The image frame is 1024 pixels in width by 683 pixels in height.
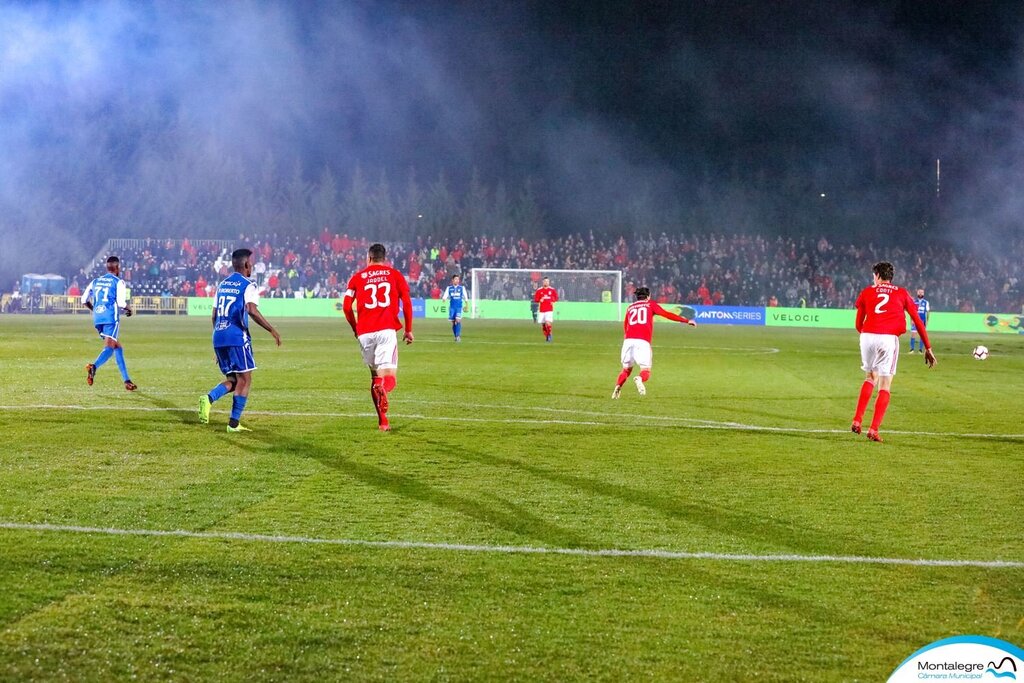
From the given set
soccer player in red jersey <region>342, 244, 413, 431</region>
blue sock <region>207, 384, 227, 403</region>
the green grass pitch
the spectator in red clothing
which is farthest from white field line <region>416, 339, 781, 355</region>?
the spectator in red clothing

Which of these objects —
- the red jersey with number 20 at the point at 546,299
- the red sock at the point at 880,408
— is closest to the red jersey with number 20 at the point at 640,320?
the red sock at the point at 880,408

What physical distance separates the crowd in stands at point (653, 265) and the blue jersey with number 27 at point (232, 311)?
44260mm

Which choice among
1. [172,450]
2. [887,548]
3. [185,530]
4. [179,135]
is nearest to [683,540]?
[887,548]

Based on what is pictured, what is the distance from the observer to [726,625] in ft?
15.0

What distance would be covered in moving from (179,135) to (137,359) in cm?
4629

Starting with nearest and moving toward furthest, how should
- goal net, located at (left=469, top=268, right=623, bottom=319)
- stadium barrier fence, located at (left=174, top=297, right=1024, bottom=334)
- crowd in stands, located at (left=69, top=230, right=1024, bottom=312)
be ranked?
stadium barrier fence, located at (left=174, top=297, right=1024, bottom=334) → goal net, located at (left=469, top=268, right=623, bottom=319) → crowd in stands, located at (left=69, top=230, right=1024, bottom=312)

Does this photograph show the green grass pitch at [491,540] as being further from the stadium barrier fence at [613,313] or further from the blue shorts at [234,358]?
the stadium barrier fence at [613,313]

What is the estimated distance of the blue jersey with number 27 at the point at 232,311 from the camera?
35.7 ft

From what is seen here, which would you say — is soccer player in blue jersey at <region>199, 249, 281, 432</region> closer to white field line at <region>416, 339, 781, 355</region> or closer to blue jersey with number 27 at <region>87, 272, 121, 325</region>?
blue jersey with number 27 at <region>87, 272, 121, 325</region>

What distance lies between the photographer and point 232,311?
10.9 metres

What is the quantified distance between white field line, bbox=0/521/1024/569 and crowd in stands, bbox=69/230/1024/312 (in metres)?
49.1

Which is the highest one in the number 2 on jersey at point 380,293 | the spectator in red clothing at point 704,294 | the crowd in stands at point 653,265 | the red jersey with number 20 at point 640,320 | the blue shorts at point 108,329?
the crowd in stands at point 653,265

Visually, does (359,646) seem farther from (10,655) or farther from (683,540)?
(683,540)

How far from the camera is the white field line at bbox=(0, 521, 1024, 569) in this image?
5707 mm
